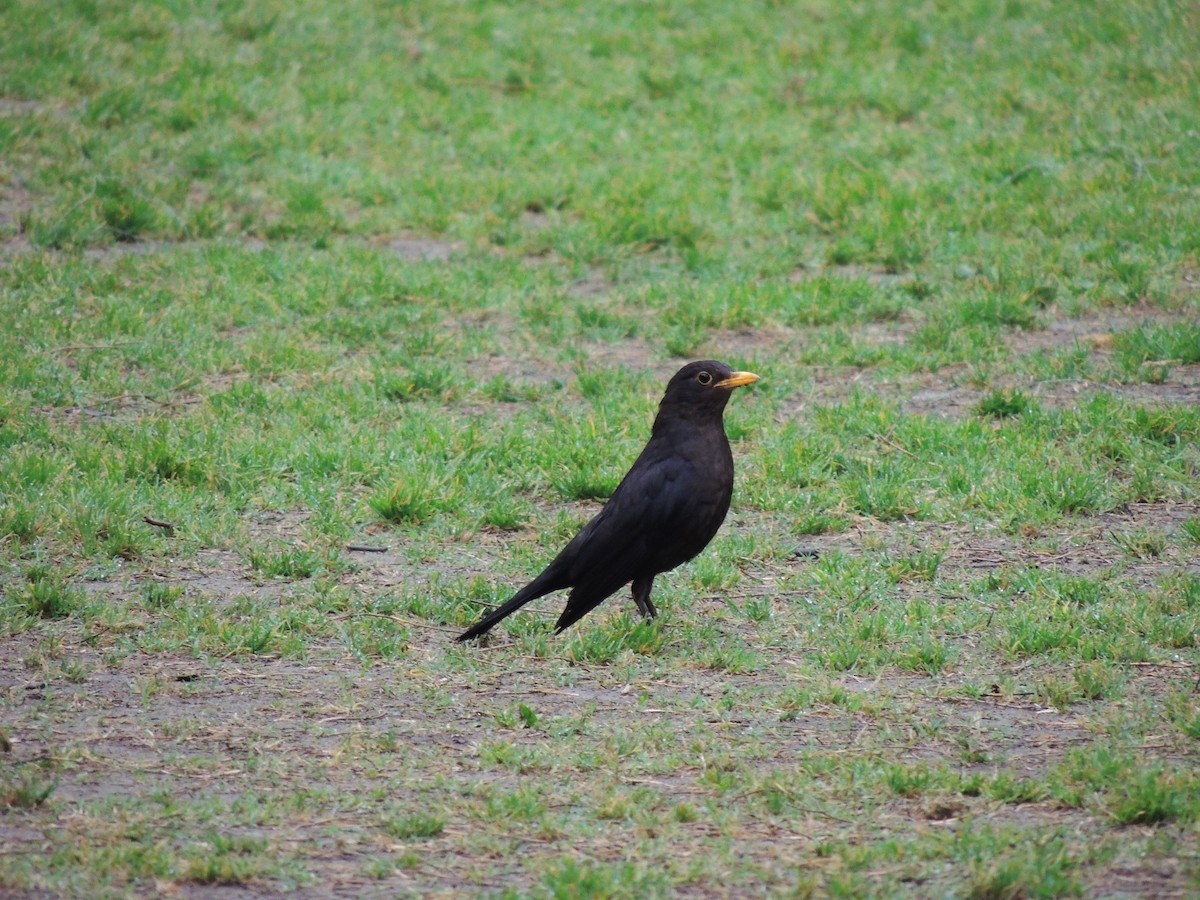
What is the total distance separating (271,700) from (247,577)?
3.88ft

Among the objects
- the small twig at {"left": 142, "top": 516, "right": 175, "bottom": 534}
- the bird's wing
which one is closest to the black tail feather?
the bird's wing

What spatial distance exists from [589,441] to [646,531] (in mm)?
1880

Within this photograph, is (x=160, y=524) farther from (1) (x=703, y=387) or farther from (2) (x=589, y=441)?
(1) (x=703, y=387)

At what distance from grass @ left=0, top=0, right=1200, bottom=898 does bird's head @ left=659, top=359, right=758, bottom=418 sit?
0.86m

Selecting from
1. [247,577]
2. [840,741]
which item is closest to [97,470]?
[247,577]

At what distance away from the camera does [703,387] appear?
21.1ft

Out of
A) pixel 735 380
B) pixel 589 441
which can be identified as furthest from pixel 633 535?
pixel 589 441

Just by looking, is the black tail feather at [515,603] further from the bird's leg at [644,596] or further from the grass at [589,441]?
the bird's leg at [644,596]

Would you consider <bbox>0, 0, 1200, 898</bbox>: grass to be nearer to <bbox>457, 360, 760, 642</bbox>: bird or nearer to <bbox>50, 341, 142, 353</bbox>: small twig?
<bbox>50, 341, 142, 353</bbox>: small twig

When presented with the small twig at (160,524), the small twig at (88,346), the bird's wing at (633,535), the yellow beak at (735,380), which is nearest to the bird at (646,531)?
the bird's wing at (633,535)

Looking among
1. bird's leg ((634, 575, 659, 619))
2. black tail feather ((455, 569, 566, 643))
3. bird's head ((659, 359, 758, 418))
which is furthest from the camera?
bird's head ((659, 359, 758, 418))

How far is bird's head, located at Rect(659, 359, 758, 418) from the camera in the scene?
6422 millimetres

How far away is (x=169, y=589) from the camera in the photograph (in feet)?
20.9

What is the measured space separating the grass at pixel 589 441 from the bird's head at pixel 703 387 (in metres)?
0.86
